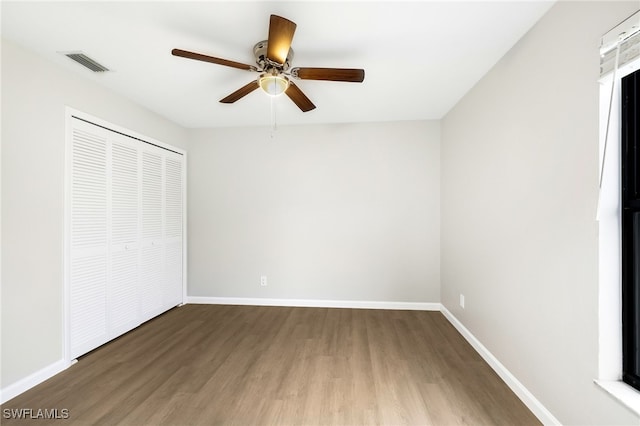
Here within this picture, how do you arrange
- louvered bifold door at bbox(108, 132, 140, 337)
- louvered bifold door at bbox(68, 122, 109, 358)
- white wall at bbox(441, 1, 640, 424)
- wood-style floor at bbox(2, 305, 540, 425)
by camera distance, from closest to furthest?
white wall at bbox(441, 1, 640, 424) < wood-style floor at bbox(2, 305, 540, 425) < louvered bifold door at bbox(68, 122, 109, 358) < louvered bifold door at bbox(108, 132, 140, 337)

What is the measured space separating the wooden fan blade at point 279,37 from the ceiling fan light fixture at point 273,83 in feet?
0.54

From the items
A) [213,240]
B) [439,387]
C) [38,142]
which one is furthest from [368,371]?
[38,142]

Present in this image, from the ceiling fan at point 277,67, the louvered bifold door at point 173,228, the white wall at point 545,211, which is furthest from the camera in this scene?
the louvered bifold door at point 173,228

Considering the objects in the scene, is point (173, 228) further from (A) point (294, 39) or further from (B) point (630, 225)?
(B) point (630, 225)

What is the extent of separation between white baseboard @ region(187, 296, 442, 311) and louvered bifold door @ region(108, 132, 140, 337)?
0.94m

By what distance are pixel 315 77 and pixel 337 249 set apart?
7.40 feet

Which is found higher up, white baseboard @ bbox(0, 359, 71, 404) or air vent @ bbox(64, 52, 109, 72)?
air vent @ bbox(64, 52, 109, 72)

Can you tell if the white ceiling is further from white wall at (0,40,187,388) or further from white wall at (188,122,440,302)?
white wall at (188,122,440,302)

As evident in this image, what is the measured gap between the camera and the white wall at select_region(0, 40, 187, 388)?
1.74 m

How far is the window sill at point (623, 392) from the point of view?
1.06 meters

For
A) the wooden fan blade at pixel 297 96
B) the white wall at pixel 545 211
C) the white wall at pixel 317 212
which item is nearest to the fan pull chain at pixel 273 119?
the white wall at pixel 317 212

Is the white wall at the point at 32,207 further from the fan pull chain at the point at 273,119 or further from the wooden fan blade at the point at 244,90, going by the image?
the fan pull chain at the point at 273,119

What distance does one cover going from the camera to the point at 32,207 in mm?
1881

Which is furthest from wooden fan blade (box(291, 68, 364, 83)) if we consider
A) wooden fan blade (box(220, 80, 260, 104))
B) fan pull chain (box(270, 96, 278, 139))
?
fan pull chain (box(270, 96, 278, 139))
